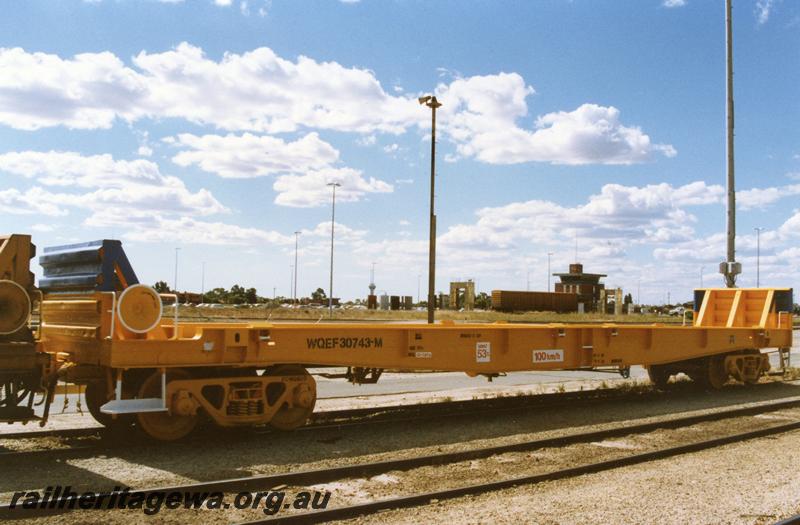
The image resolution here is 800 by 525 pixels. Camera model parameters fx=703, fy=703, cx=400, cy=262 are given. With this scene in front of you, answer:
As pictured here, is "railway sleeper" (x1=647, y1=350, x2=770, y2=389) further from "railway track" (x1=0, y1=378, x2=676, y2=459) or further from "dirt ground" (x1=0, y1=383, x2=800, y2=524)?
"dirt ground" (x1=0, y1=383, x2=800, y2=524)

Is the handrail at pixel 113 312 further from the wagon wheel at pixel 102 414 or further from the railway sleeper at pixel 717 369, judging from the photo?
the railway sleeper at pixel 717 369

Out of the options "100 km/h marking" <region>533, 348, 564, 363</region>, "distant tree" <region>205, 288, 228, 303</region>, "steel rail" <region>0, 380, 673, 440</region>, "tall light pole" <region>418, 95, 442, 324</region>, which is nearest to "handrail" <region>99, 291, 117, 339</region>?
"steel rail" <region>0, 380, 673, 440</region>

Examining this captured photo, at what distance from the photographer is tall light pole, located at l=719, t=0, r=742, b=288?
18.5 metres

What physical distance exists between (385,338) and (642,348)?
517 cm

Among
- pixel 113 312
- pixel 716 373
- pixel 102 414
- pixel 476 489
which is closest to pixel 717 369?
pixel 716 373

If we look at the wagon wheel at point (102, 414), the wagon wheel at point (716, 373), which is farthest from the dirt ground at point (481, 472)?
the wagon wheel at point (716, 373)

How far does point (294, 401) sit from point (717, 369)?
917cm

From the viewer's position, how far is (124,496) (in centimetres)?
579

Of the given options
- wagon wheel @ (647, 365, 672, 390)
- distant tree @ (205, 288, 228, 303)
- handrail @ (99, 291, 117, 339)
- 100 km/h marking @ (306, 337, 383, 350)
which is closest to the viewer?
handrail @ (99, 291, 117, 339)

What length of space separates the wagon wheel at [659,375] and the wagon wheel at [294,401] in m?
8.27
